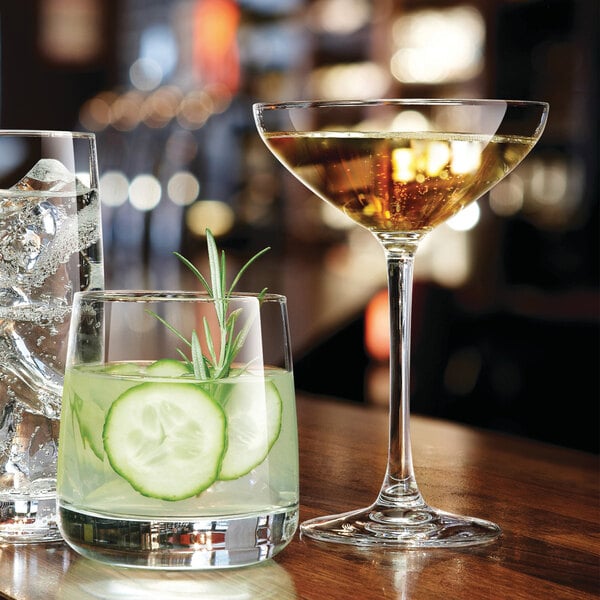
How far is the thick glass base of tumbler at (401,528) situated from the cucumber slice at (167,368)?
16cm

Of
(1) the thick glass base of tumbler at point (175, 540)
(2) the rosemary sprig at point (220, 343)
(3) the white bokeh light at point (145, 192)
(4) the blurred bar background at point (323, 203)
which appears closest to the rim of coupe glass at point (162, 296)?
(2) the rosemary sprig at point (220, 343)

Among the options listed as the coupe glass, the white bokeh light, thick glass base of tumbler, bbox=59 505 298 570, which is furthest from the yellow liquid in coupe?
the white bokeh light

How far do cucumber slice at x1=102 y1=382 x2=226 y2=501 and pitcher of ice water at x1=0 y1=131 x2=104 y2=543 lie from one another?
13 cm

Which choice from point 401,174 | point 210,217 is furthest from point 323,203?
point 401,174

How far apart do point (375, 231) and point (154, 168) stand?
503 cm

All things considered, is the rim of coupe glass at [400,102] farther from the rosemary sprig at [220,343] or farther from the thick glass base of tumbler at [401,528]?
the thick glass base of tumbler at [401,528]

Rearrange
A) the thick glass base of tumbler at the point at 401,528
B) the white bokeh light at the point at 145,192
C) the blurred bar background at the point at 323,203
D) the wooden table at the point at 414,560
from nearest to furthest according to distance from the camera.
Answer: the wooden table at the point at 414,560, the thick glass base of tumbler at the point at 401,528, the blurred bar background at the point at 323,203, the white bokeh light at the point at 145,192

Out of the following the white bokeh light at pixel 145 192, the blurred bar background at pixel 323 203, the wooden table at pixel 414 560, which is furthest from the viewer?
the white bokeh light at pixel 145 192

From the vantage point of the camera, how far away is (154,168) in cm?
577

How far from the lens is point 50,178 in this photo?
729 mm

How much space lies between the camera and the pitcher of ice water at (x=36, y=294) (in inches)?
28.3

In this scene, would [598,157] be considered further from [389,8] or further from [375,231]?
[375,231]

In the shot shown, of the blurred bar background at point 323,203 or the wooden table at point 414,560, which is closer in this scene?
the wooden table at point 414,560

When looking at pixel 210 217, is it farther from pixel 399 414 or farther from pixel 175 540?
pixel 175 540
